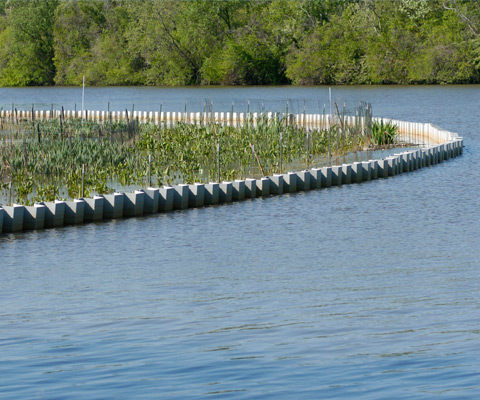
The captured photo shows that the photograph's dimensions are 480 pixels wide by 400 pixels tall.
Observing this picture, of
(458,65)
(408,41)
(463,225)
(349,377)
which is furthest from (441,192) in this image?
(408,41)

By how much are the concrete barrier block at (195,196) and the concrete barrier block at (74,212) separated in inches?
114

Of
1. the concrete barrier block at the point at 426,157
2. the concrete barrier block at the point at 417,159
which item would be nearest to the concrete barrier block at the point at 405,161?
the concrete barrier block at the point at 417,159

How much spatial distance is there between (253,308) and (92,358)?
257 cm

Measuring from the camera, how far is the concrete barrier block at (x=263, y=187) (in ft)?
72.1

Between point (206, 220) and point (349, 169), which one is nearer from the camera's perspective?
point (206, 220)

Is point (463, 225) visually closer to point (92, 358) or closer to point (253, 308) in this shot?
point (253, 308)

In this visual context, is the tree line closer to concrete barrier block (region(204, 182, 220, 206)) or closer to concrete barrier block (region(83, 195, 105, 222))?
concrete barrier block (region(204, 182, 220, 206))

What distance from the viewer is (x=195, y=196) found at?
67.5ft

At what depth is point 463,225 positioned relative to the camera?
18.0 m

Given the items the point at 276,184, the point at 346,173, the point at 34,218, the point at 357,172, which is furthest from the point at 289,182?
the point at 34,218

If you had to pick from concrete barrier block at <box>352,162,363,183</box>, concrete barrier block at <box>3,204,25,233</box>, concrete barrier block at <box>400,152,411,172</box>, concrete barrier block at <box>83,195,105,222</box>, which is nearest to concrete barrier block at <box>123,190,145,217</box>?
concrete barrier block at <box>83,195,105,222</box>

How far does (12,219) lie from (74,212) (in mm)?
1306

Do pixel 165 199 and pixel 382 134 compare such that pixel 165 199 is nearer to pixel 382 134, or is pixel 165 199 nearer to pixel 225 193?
pixel 225 193

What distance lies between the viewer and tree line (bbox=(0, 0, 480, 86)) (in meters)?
94.4
